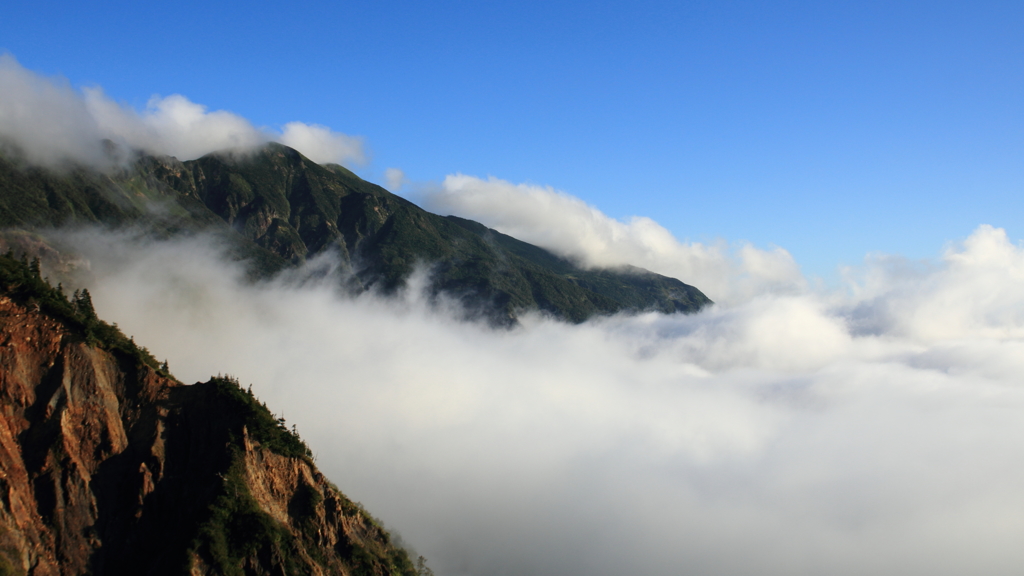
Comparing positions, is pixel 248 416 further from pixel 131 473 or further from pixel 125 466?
pixel 125 466

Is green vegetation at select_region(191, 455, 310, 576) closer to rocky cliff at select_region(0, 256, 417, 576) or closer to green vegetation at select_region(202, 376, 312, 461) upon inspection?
rocky cliff at select_region(0, 256, 417, 576)

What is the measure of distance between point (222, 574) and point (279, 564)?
7.39 meters

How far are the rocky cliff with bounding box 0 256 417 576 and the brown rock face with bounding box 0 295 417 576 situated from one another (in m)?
0.14

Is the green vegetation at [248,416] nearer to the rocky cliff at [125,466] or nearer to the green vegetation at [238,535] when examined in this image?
the rocky cliff at [125,466]

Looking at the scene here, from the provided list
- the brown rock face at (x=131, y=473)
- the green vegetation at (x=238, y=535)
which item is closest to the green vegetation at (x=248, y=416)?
the brown rock face at (x=131, y=473)

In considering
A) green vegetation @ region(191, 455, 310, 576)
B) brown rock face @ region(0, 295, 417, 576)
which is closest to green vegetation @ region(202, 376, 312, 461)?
brown rock face @ region(0, 295, 417, 576)

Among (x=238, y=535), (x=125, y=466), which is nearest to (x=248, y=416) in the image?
(x=125, y=466)

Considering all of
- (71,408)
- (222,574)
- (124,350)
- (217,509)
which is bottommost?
(222,574)

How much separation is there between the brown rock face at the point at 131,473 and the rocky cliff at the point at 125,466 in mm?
143

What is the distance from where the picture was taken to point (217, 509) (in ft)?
274

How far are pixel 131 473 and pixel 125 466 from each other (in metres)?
1.20

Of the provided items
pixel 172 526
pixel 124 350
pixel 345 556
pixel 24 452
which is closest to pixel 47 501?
pixel 24 452

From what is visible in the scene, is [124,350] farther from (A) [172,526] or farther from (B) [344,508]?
(B) [344,508]

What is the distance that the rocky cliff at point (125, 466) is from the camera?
250ft
